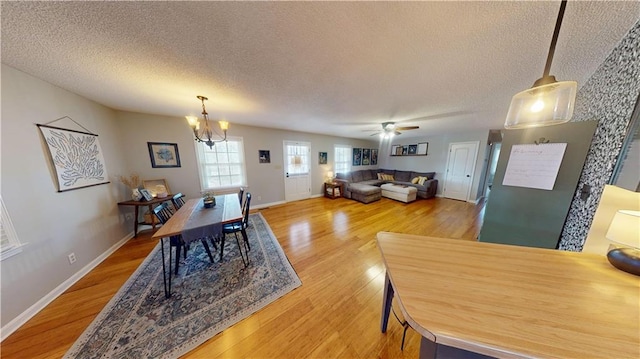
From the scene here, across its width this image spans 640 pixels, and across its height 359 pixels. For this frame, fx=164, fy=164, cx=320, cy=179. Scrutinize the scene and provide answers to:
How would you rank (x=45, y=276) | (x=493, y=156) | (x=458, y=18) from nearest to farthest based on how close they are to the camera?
(x=458, y=18), (x=45, y=276), (x=493, y=156)

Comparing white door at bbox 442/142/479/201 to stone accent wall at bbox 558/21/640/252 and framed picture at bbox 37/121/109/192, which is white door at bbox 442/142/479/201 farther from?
framed picture at bbox 37/121/109/192

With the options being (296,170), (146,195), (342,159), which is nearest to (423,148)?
(342,159)

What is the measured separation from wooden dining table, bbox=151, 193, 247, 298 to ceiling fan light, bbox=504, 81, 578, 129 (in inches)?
98.8

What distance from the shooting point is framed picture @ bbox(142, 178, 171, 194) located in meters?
3.13

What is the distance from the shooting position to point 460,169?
4926 millimetres

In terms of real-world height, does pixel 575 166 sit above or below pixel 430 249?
above

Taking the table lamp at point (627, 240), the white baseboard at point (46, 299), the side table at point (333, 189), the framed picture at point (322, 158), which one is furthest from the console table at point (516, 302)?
the framed picture at point (322, 158)

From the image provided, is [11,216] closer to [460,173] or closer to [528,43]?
[528,43]

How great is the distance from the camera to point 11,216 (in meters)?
1.41

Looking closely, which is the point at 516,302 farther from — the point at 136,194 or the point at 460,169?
the point at 460,169

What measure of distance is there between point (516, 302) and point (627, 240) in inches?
32.9

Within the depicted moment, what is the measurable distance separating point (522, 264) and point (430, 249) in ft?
1.39

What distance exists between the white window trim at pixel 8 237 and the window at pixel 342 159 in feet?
17.3

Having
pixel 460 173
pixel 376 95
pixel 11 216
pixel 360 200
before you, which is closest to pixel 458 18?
pixel 376 95
